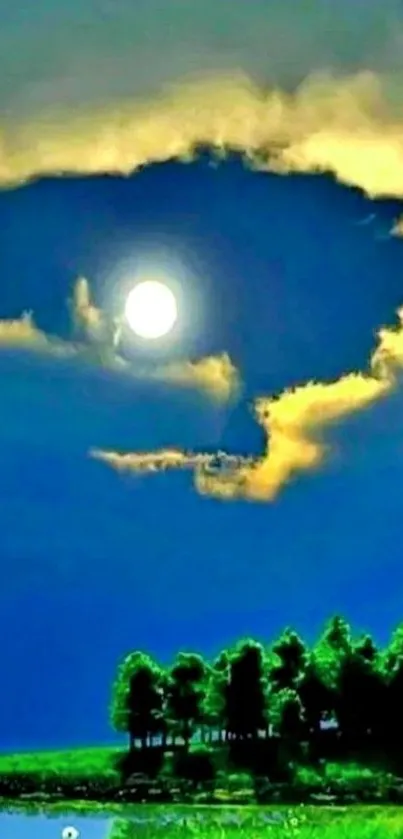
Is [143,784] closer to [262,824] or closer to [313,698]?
[262,824]

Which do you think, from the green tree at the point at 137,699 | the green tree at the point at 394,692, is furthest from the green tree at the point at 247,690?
the green tree at the point at 394,692

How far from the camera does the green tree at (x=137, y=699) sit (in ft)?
9.01

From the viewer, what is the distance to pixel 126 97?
9.64ft

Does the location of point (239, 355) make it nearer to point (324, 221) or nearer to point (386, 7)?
point (324, 221)

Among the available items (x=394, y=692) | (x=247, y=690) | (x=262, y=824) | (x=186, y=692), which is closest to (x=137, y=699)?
(x=186, y=692)

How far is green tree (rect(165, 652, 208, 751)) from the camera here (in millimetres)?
2760

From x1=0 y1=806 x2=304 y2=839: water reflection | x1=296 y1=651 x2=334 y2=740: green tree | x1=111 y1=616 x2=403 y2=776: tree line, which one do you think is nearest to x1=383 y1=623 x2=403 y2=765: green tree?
x1=111 y1=616 x2=403 y2=776: tree line

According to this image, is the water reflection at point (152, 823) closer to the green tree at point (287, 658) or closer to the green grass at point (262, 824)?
the green grass at point (262, 824)

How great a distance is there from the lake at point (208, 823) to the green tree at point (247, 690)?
0.15 metres

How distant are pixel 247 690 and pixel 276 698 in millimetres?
63

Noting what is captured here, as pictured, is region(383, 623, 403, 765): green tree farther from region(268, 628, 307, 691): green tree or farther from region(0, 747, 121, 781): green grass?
region(0, 747, 121, 781): green grass

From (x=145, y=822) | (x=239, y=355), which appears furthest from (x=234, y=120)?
(x=145, y=822)

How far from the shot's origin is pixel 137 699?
9.02ft

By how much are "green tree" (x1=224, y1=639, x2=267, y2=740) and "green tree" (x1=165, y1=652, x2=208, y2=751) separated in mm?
53
